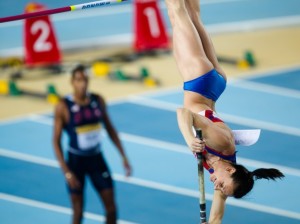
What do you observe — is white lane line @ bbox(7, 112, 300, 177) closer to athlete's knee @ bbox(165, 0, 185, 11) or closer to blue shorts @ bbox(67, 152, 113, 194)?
blue shorts @ bbox(67, 152, 113, 194)

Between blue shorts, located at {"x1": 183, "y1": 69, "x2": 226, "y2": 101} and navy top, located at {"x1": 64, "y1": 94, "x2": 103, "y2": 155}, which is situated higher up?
blue shorts, located at {"x1": 183, "y1": 69, "x2": 226, "y2": 101}

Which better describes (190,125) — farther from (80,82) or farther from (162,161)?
(162,161)

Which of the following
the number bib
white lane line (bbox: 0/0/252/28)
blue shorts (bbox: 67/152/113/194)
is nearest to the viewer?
blue shorts (bbox: 67/152/113/194)

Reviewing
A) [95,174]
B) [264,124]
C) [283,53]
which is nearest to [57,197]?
[95,174]

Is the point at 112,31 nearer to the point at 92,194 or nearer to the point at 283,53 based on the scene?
the point at 283,53

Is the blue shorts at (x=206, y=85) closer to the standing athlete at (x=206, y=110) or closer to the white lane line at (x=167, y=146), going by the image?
the standing athlete at (x=206, y=110)

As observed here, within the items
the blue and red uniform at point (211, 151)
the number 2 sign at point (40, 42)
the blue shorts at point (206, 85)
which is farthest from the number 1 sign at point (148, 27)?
the blue and red uniform at point (211, 151)

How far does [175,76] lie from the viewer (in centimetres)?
1320

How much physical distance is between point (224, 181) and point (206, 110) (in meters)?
0.65

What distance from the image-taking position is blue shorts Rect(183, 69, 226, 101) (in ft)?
26.7

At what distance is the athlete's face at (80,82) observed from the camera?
880cm

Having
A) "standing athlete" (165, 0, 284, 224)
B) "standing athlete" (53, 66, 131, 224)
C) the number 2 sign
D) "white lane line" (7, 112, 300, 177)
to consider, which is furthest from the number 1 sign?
"standing athlete" (165, 0, 284, 224)

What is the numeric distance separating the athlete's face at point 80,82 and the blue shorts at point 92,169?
1.94 feet

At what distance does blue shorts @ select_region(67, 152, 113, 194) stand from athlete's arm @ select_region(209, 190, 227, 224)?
1386mm
